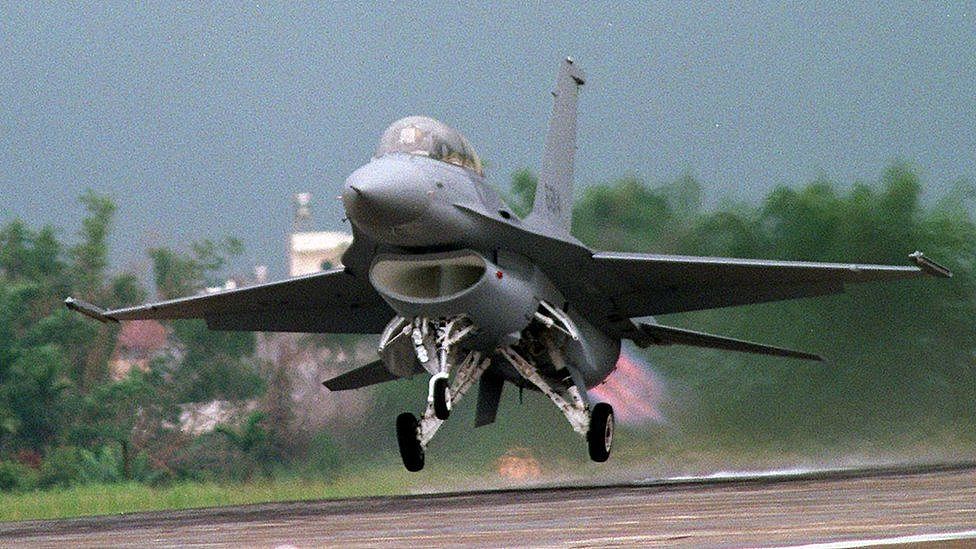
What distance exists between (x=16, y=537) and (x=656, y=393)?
1316cm

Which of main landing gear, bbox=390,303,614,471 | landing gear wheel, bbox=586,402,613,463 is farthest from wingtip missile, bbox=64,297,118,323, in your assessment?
landing gear wheel, bbox=586,402,613,463

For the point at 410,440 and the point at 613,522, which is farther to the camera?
the point at 410,440

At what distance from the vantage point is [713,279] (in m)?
19.1

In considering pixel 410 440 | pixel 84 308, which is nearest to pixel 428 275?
pixel 410 440

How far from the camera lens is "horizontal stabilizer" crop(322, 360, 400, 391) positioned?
70.3 ft

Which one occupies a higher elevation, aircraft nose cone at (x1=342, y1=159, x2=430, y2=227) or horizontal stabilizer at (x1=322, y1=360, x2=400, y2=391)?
aircraft nose cone at (x1=342, y1=159, x2=430, y2=227)

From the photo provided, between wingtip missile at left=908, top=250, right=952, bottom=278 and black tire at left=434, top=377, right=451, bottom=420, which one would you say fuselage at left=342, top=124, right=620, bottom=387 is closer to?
black tire at left=434, top=377, right=451, bottom=420

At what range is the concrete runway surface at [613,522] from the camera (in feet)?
25.2

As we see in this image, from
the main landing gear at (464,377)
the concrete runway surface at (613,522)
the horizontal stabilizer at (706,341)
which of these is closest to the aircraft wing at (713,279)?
the horizontal stabilizer at (706,341)

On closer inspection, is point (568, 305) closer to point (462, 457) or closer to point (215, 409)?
point (462, 457)

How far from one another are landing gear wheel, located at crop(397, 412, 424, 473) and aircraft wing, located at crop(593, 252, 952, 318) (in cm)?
303

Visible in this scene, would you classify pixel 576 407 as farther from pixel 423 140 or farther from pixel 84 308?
pixel 84 308

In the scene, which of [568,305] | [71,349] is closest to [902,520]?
[568,305]

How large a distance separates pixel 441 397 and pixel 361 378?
593 centimetres
